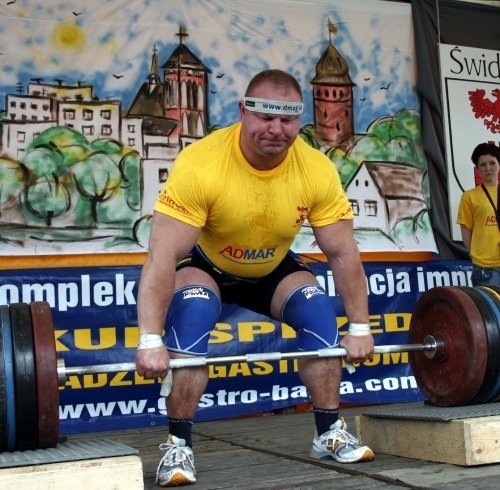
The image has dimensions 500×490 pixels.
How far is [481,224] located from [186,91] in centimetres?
169

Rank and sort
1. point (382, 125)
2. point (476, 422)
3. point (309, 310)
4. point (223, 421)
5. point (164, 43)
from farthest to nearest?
point (382, 125) → point (164, 43) → point (223, 421) → point (309, 310) → point (476, 422)

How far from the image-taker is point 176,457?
2.58 meters

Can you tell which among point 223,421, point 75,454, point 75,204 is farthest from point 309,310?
point 75,204

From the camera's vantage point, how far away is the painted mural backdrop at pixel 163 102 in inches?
162

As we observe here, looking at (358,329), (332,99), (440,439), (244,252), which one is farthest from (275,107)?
(332,99)

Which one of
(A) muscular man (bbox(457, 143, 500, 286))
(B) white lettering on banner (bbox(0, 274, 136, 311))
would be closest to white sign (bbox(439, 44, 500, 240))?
(A) muscular man (bbox(457, 143, 500, 286))

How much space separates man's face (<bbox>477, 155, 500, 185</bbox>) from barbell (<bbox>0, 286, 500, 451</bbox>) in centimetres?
168

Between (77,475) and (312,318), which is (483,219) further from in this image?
(77,475)

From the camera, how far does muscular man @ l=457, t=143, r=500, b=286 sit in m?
4.52

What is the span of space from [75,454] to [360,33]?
3175 mm

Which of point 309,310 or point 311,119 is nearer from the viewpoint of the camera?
point 309,310

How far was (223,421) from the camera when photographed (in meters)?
4.09

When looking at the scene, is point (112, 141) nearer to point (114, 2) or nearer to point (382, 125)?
point (114, 2)

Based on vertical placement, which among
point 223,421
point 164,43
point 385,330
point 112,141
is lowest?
point 223,421
